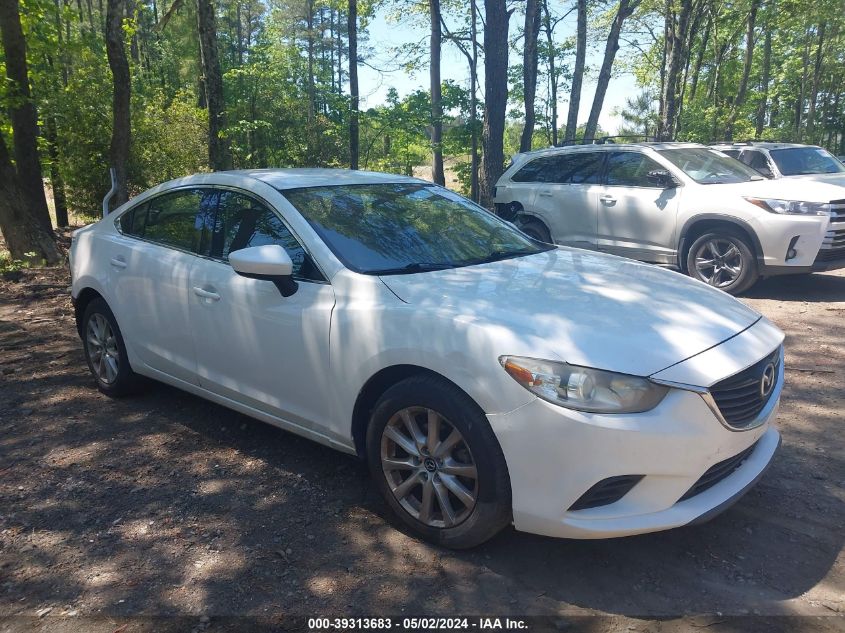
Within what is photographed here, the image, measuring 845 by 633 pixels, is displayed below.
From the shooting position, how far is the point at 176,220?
4.54m

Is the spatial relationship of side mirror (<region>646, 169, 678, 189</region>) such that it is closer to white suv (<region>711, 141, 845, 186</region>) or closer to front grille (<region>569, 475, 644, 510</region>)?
white suv (<region>711, 141, 845, 186</region>)

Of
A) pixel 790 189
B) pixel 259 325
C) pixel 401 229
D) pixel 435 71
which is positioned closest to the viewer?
pixel 259 325

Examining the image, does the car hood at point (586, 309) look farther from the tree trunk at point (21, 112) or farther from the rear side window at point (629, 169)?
the tree trunk at point (21, 112)

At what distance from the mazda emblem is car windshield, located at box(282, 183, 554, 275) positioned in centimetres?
148

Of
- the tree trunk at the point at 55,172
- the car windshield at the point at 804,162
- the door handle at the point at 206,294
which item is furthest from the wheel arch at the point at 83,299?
the tree trunk at the point at 55,172

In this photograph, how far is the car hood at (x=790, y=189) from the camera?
24.9 ft

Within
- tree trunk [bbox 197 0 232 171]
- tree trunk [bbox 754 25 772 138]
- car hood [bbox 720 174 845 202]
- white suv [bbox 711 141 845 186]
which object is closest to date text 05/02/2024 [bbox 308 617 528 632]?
car hood [bbox 720 174 845 202]

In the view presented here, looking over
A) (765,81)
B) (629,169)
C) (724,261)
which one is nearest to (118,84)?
(629,169)

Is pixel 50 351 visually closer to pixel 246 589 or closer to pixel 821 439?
pixel 246 589

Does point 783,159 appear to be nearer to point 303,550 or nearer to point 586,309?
point 586,309

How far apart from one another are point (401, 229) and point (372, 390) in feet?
3.49

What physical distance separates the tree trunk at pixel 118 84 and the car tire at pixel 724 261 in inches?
327

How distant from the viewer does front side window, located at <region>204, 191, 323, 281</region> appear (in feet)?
12.0

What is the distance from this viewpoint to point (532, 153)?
10.2 meters
